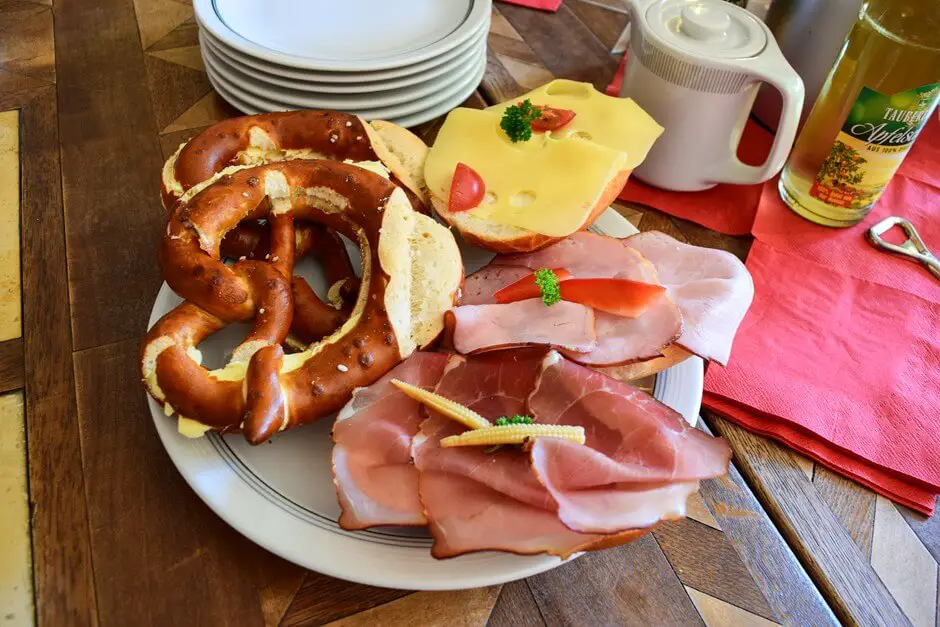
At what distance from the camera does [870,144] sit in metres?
1.24

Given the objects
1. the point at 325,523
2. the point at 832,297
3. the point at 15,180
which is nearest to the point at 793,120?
the point at 832,297

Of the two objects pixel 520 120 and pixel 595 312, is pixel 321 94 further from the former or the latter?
pixel 595 312

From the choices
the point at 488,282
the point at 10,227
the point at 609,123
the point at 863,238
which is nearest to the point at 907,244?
the point at 863,238

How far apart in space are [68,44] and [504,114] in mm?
1274

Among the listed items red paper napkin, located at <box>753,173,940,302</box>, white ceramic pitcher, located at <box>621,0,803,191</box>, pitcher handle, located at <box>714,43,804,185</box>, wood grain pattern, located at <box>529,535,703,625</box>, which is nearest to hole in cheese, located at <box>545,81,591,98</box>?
white ceramic pitcher, located at <box>621,0,803,191</box>

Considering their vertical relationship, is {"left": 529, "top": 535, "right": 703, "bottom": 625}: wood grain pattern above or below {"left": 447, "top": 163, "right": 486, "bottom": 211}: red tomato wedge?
below

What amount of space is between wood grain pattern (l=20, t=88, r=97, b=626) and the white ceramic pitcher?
1233 millimetres

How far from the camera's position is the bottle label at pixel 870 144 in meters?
1.17

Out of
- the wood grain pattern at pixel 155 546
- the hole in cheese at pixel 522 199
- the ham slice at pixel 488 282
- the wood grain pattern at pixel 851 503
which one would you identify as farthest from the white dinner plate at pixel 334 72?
the wood grain pattern at pixel 851 503

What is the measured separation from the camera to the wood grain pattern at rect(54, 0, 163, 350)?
45.6 inches

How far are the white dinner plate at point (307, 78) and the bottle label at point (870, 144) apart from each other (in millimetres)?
836

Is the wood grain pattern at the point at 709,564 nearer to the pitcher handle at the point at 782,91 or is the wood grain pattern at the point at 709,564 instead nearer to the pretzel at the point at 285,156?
the pretzel at the point at 285,156

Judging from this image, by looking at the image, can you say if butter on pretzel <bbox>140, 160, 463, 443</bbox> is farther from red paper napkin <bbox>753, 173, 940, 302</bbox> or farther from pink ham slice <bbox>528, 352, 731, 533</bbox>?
red paper napkin <bbox>753, 173, 940, 302</bbox>

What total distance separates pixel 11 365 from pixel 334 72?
2.69 ft
